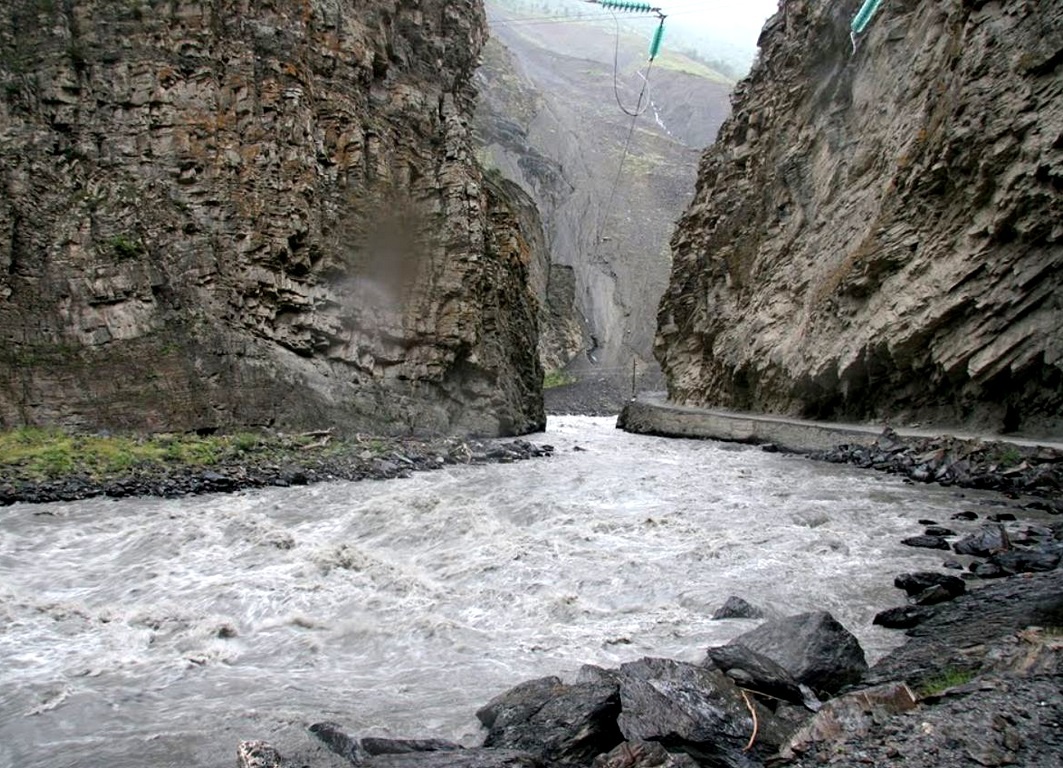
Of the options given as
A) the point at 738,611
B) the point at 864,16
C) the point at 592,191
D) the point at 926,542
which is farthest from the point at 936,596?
the point at 592,191

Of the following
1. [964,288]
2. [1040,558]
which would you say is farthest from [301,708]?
[964,288]

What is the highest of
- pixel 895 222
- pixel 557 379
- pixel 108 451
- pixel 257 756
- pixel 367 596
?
pixel 895 222

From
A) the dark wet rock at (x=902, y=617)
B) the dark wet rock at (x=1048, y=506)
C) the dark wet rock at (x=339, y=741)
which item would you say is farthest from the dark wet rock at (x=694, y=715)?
the dark wet rock at (x=1048, y=506)

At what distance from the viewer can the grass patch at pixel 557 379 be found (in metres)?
63.7

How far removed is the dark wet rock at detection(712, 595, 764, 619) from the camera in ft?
20.3

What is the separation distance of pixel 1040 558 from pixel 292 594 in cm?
754

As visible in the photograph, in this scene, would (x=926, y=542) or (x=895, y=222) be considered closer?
(x=926, y=542)

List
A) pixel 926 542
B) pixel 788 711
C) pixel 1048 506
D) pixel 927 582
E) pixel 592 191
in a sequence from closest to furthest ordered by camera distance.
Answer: pixel 788 711 < pixel 927 582 < pixel 926 542 < pixel 1048 506 < pixel 592 191

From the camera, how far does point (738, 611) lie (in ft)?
20.5

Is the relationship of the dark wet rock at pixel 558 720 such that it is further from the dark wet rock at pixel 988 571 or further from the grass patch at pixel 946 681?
the dark wet rock at pixel 988 571

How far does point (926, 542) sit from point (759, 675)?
5100 millimetres

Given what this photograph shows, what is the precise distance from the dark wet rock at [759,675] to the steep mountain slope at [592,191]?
62.8 m

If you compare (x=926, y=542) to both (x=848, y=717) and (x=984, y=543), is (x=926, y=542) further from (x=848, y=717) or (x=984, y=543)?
(x=848, y=717)

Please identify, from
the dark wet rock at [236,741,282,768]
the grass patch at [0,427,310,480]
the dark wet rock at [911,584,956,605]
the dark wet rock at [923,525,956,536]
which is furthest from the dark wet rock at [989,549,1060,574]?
the grass patch at [0,427,310,480]
